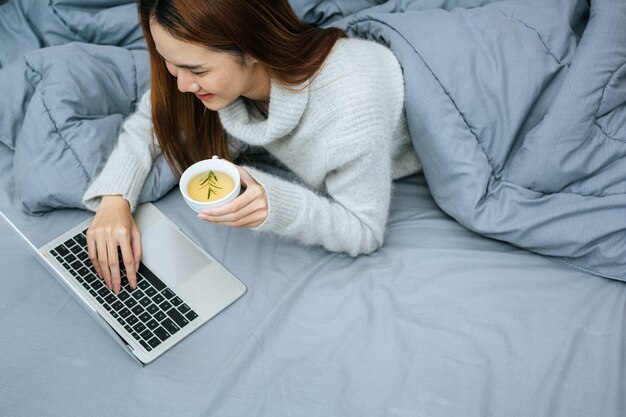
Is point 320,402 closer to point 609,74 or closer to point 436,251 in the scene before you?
point 436,251

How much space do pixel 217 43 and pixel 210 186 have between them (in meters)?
0.23

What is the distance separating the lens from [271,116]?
1078mm

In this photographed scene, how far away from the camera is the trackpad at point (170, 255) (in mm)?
1129

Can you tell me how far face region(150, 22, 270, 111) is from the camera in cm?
94

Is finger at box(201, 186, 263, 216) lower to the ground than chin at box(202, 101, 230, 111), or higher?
lower

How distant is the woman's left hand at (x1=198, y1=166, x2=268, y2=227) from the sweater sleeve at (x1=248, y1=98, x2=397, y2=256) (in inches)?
0.5

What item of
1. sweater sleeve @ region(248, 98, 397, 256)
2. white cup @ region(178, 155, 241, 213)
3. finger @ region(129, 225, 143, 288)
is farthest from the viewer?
finger @ region(129, 225, 143, 288)

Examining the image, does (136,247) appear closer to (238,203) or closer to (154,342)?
(154,342)

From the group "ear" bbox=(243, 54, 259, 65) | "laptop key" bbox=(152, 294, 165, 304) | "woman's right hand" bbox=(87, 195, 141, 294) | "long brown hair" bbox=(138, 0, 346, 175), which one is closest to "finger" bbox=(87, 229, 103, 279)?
"woman's right hand" bbox=(87, 195, 141, 294)

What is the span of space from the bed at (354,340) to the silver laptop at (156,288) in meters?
0.03

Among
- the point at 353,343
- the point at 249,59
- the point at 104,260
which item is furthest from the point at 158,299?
the point at 249,59

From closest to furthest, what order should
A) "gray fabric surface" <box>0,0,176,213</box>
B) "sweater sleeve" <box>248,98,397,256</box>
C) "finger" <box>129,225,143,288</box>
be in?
"sweater sleeve" <box>248,98,397,256</box> < "finger" <box>129,225,143,288</box> < "gray fabric surface" <box>0,0,176,213</box>

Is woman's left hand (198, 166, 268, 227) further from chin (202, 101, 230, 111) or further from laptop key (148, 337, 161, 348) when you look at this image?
laptop key (148, 337, 161, 348)

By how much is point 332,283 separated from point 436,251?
22 centimetres
